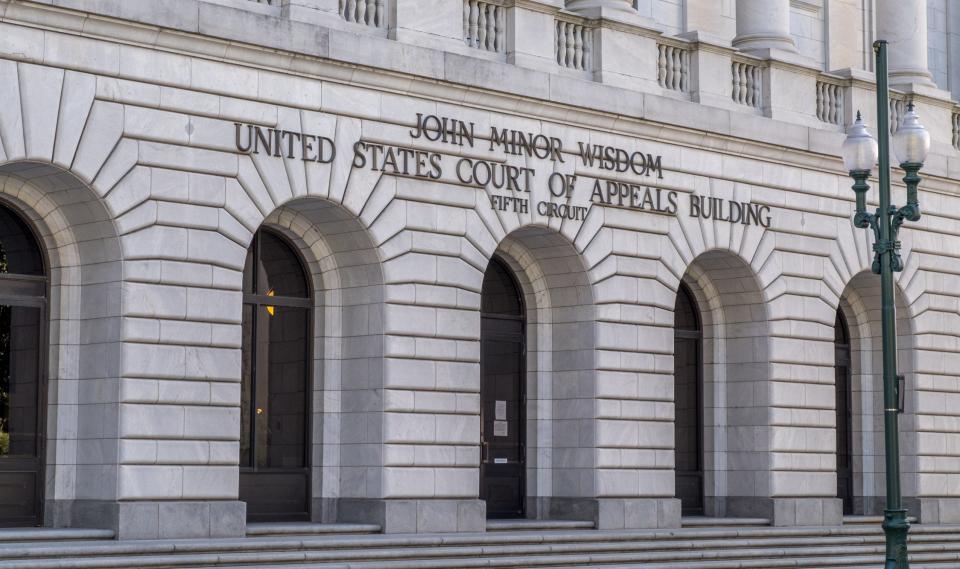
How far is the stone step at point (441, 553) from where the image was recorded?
19.2m

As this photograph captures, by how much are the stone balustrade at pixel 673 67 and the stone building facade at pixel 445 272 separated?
7cm

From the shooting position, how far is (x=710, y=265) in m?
28.7

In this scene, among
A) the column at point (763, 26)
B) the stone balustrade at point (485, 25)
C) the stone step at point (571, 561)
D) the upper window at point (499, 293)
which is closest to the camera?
the stone step at point (571, 561)

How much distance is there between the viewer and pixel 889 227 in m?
20.1

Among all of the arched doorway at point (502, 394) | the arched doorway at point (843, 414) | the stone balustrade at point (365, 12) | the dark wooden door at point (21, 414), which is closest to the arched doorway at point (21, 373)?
the dark wooden door at point (21, 414)

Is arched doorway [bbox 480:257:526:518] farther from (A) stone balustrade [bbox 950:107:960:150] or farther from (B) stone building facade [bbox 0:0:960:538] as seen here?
(A) stone balustrade [bbox 950:107:960:150]

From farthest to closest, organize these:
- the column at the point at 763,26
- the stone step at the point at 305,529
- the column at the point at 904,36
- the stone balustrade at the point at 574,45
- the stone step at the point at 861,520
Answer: the column at the point at 904,36
the stone step at the point at 861,520
the column at the point at 763,26
the stone balustrade at the point at 574,45
the stone step at the point at 305,529

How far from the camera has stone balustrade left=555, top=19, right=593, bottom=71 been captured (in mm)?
25891

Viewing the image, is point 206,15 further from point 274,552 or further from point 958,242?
point 958,242

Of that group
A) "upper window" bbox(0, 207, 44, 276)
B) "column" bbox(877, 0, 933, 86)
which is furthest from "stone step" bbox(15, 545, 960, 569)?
"column" bbox(877, 0, 933, 86)

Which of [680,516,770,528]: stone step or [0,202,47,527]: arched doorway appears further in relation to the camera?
[680,516,770,528]: stone step

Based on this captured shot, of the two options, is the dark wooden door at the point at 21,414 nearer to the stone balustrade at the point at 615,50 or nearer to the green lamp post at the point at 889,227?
the stone balustrade at the point at 615,50

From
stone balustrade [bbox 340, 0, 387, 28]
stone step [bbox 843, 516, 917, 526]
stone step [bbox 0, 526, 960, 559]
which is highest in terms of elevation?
stone balustrade [bbox 340, 0, 387, 28]

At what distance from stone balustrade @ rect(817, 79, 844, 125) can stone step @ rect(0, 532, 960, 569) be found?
7.56 meters
